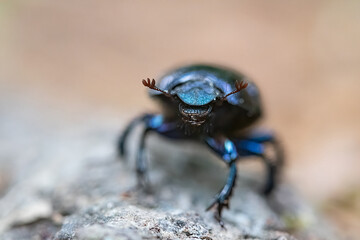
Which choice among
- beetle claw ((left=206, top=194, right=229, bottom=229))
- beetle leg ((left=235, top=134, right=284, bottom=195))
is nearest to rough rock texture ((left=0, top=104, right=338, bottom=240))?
beetle claw ((left=206, top=194, right=229, bottom=229))

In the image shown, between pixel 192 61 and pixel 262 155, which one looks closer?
pixel 262 155

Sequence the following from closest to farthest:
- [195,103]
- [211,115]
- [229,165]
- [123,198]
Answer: [195,103]
[123,198]
[211,115]
[229,165]

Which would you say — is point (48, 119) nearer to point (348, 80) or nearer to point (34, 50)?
point (34, 50)

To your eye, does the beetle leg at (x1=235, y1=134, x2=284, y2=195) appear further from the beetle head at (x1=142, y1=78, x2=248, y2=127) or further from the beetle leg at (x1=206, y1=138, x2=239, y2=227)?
the beetle head at (x1=142, y1=78, x2=248, y2=127)

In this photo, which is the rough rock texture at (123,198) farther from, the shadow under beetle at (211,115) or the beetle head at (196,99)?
the beetle head at (196,99)

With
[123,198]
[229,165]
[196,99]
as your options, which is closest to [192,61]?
[229,165]

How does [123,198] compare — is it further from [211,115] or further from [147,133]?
[211,115]

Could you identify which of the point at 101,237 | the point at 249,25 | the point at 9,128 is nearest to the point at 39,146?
the point at 9,128
